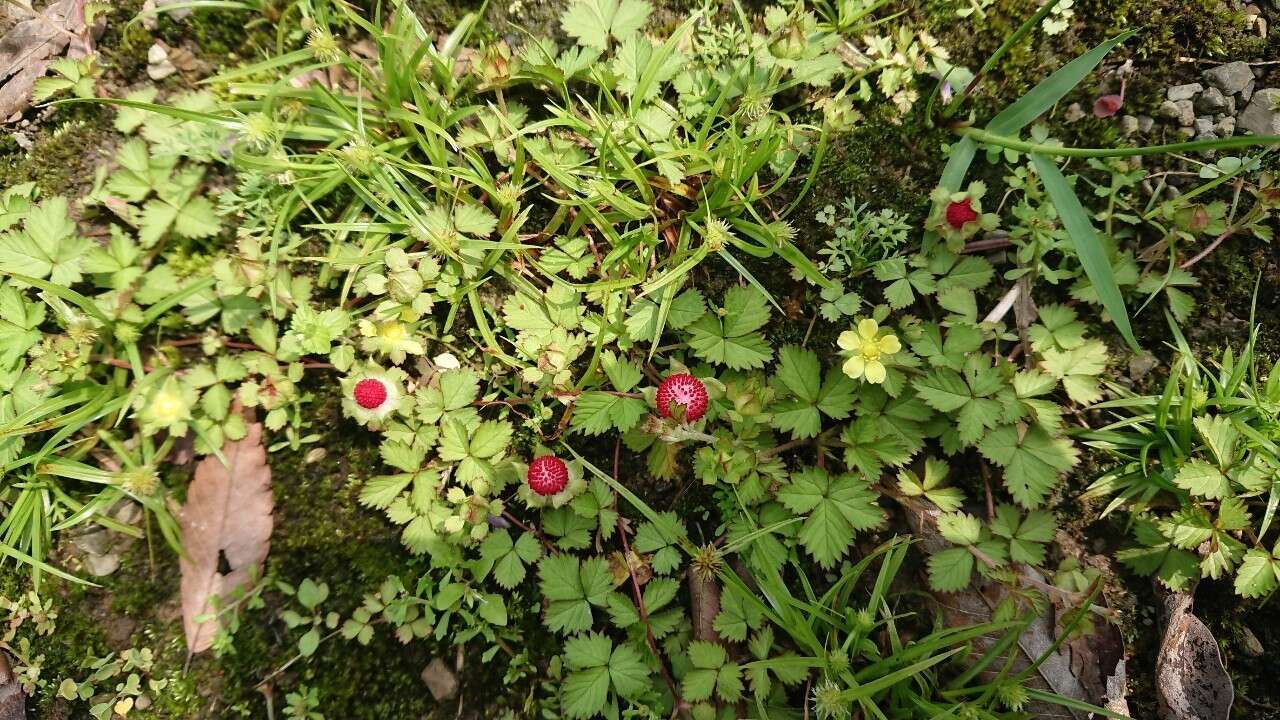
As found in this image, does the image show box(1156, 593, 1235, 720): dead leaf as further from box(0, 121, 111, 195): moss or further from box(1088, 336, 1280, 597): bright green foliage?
box(0, 121, 111, 195): moss

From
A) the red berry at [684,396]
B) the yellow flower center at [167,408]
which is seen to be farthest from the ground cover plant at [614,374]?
the red berry at [684,396]

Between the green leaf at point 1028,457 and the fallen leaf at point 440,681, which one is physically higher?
the green leaf at point 1028,457

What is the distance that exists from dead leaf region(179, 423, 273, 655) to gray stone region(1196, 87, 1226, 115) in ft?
11.5

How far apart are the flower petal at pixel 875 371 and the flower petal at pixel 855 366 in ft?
0.07

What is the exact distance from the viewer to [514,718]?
7.41ft

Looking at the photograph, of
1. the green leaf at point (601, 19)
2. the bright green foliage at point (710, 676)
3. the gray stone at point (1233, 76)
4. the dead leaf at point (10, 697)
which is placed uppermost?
the gray stone at point (1233, 76)

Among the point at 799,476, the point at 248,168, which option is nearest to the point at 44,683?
the point at 248,168

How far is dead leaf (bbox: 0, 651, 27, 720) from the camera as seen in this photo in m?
2.27

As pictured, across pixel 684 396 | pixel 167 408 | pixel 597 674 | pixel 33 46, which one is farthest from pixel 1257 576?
pixel 33 46

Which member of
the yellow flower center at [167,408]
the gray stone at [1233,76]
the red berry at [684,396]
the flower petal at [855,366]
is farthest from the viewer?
the gray stone at [1233,76]

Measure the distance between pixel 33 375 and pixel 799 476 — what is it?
98.3 inches

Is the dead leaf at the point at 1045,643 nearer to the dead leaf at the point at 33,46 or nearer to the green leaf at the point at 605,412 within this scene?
the green leaf at the point at 605,412

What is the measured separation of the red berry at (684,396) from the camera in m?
2.01

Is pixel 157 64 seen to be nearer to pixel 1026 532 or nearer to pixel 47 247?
pixel 47 247
